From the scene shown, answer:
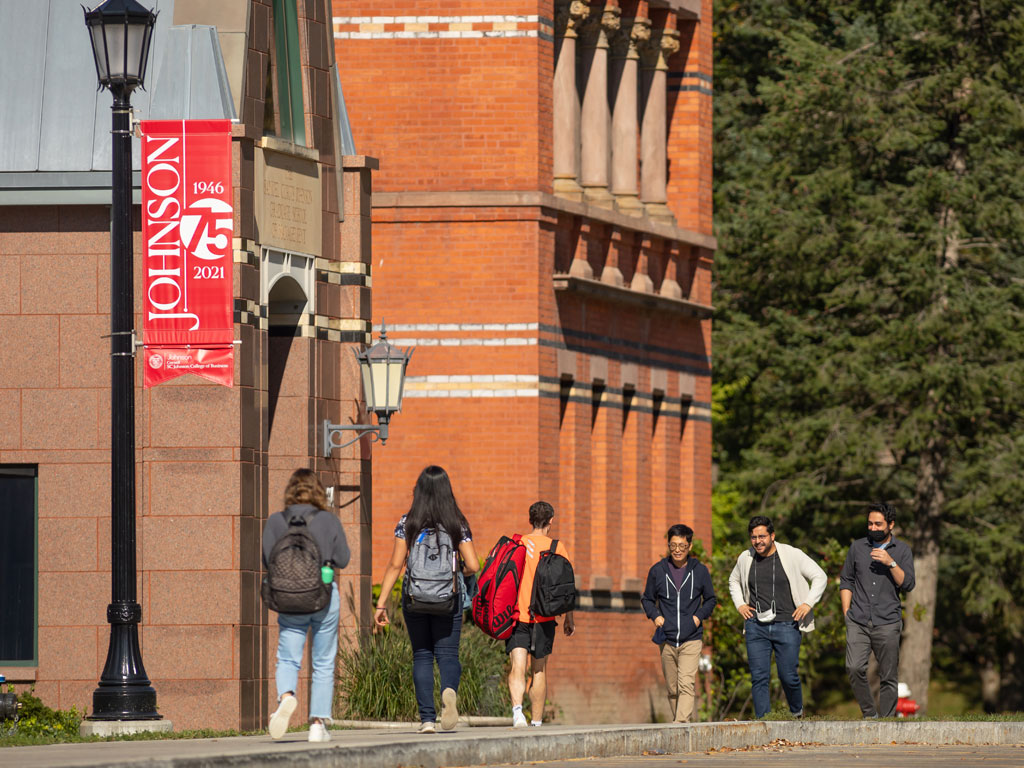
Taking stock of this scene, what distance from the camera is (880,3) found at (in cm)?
4525

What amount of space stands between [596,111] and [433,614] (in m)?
18.6

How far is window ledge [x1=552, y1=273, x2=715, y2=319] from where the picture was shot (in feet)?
114

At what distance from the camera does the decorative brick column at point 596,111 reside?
36.5 m

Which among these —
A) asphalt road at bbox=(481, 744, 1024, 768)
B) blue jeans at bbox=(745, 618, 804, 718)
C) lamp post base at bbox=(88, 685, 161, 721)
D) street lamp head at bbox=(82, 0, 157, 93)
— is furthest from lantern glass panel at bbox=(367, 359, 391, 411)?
asphalt road at bbox=(481, 744, 1024, 768)

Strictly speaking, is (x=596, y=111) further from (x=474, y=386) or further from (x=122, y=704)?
(x=122, y=704)

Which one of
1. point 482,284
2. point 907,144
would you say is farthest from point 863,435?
point 482,284

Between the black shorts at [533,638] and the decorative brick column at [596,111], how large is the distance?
15.5 meters

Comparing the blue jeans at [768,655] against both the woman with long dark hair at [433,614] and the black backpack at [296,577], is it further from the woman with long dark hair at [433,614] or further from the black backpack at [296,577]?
the black backpack at [296,577]

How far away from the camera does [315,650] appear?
17.4 meters

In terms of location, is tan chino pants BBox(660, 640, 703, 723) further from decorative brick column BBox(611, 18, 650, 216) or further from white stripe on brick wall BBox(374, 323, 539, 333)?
decorative brick column BBox(611, 18, 650, 216)

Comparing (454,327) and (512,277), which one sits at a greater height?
(512,277)

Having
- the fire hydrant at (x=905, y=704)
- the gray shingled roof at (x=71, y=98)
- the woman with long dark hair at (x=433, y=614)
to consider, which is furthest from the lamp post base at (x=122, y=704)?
the fire hydrant at (x=905, y=704)

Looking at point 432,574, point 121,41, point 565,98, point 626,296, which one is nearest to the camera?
point 432,574

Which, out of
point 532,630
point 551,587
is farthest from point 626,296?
point 551,587
